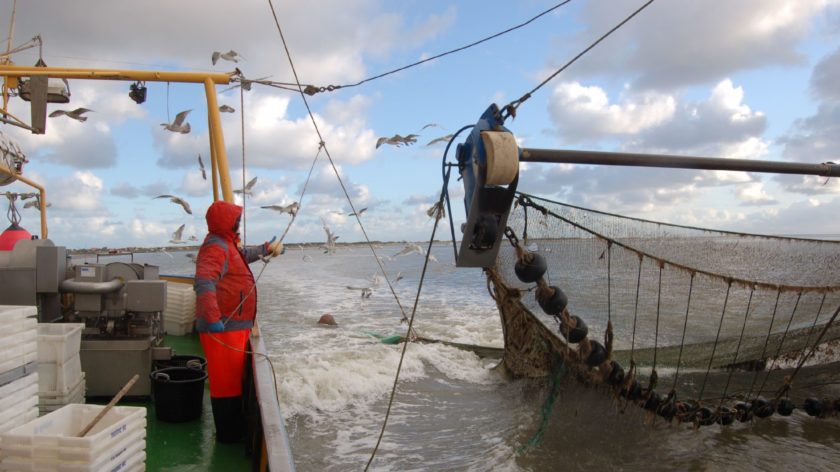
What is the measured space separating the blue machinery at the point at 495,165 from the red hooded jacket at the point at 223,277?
1.77 metres

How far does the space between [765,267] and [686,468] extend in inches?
90.4

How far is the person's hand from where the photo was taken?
4.79 metres

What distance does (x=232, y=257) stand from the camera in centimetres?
405

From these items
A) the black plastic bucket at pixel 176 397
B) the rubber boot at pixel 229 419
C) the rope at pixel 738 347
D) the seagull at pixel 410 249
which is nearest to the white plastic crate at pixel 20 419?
the rubber boot at pixel 229 419

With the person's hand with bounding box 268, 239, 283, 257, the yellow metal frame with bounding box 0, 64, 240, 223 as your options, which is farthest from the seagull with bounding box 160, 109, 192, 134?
the person's hand with bounding box 268, 239, 283, 257

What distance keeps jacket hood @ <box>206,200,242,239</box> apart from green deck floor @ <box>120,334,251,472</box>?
161 centimetres

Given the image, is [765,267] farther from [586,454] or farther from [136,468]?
[136,468]

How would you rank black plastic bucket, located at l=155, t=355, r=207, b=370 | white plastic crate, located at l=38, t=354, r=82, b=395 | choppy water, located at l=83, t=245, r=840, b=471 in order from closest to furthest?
1. white plastic crate, located at l=38, t=354, r=82, b=395
2. black plastic bucket, located at l=155, t=355, r=207, b=370
3. choppy water, located at l=83, t=245, r=840, b=471

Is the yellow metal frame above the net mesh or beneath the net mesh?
above

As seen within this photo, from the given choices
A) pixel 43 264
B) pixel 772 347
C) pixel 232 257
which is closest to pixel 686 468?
pixel 772 347

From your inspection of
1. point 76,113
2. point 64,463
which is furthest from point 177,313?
point 64,463

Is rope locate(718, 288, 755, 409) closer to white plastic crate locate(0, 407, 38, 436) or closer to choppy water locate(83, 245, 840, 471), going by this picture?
choppy water locate(83, 245, 840, 471)

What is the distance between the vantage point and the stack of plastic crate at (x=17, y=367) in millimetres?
2705

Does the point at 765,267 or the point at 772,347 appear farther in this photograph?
the point at 772,347
